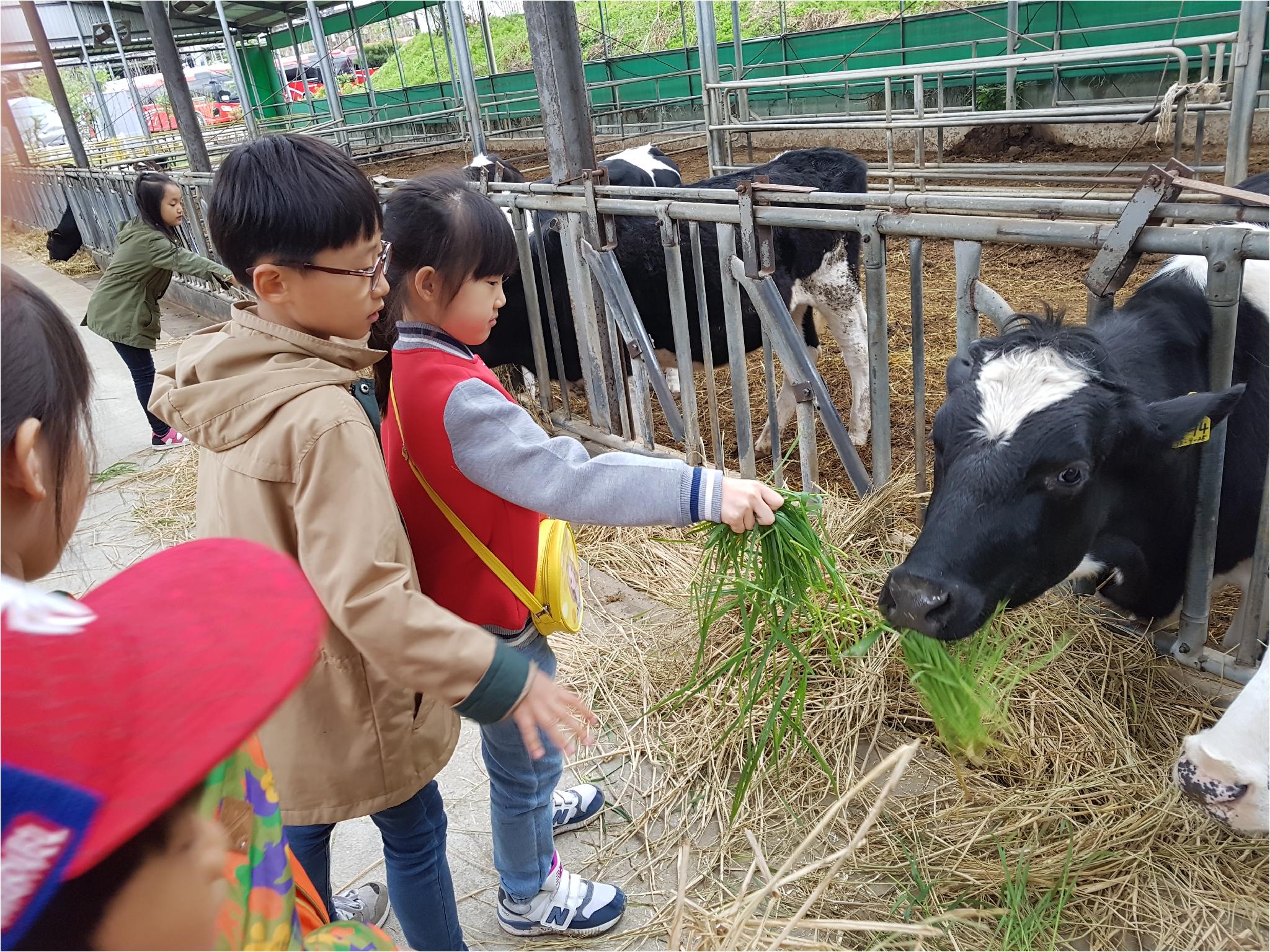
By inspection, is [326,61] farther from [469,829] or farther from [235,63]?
[469,829]

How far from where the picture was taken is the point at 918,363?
2861 millimetres

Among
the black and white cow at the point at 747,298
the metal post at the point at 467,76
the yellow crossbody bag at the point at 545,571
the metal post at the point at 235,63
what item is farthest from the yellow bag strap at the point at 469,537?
the metal post at the point at 235,63

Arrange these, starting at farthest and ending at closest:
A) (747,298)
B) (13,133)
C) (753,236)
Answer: (747,298), (753,236), (13,133)

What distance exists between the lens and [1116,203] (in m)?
2.27

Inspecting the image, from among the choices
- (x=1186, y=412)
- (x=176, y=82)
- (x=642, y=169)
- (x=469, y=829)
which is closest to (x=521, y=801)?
(x=469, y=829)

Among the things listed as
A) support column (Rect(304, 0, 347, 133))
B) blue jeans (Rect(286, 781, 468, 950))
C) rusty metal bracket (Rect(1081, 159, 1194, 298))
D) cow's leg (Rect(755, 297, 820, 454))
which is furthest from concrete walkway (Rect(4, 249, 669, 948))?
support column (Rect(304, 0, 347, 133))

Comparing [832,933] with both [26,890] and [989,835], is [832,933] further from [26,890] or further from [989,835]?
[26,890]

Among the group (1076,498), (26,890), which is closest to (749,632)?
(1076,498)

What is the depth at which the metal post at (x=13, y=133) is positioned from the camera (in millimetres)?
335

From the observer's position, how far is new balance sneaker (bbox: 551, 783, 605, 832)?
93.6 inches

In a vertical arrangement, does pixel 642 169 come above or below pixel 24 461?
below

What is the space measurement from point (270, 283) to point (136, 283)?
5.05 meters

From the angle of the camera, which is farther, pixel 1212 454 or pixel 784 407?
pixel 784 407

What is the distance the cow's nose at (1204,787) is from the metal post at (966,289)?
1.21 metres
